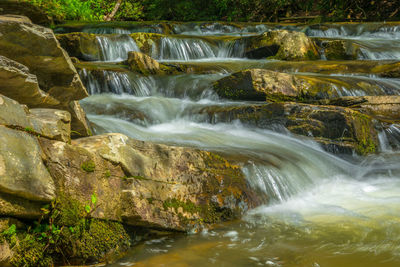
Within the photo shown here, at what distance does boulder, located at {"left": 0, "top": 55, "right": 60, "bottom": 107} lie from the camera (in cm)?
308

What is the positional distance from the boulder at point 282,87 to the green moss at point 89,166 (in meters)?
5.00

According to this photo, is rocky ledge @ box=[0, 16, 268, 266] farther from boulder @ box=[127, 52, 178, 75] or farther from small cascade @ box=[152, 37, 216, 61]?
small cascade @ box=[152, 37, 216, 61]

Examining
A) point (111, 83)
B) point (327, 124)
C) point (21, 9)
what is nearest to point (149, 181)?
point (327, 124)

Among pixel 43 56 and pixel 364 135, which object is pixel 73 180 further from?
pixel 364 135

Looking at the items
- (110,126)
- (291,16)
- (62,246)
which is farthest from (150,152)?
(291,16)

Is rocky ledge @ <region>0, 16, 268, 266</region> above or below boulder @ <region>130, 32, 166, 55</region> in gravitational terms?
below

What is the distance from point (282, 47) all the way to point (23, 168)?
1023cm

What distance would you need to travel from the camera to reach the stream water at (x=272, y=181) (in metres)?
2.98

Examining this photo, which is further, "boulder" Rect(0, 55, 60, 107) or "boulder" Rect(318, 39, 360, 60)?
"boulder" Rect(318, 39, 360, 60)

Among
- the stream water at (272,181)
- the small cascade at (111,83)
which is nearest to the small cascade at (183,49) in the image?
the stream water at (272,181)

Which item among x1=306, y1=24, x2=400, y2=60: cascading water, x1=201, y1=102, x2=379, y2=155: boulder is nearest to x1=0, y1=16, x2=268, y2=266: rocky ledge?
x1=201, y1=102, x2=379, y2=155: boulder

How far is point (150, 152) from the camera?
352 centimetres

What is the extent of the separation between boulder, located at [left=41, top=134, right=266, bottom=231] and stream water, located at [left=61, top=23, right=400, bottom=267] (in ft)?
0.60

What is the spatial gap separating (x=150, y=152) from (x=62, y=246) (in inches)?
44.7
